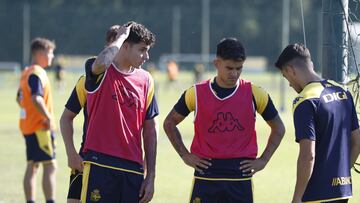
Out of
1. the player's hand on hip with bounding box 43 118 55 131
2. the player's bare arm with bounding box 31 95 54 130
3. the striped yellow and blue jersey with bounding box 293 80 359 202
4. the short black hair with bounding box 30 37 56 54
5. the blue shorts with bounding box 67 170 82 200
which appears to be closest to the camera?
the striped yellow and blue jersey with bounding box 293 80 359 202

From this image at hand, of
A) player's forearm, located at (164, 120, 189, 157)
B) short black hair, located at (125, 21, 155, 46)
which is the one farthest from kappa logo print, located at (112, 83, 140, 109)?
player's forearm, located at (164, 120, 189, 157)

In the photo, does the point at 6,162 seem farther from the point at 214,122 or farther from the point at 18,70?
the point at 18,70

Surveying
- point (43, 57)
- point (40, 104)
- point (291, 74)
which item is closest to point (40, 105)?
point (40, 104)

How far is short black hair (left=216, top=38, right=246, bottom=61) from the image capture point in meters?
6.38

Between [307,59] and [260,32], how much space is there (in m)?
54.7

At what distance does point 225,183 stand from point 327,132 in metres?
0.87

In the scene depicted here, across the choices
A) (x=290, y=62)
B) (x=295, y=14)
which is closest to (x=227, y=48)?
(x=290, y=62)

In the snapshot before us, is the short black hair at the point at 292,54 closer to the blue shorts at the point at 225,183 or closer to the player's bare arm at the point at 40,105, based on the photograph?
the blue shorts at the point at 225,183

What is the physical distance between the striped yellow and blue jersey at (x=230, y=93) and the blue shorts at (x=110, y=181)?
2.27ft

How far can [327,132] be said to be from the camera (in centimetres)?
612

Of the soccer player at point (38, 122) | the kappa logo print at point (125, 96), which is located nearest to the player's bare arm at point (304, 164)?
the kappa logo print at point (125, 96)

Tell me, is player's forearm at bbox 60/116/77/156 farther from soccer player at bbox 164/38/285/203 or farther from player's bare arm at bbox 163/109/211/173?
soccer player at bbox 164/38/285/203

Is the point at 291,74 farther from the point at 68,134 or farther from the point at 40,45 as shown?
the point at 40,45

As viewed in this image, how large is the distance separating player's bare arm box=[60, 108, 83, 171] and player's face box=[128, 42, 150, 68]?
85 cm
